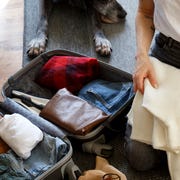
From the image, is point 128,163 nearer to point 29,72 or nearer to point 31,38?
point 29,72

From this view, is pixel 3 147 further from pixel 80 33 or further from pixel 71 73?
pixel 80 33

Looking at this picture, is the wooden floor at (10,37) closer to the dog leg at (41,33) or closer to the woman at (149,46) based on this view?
the dog leg at (41,33)

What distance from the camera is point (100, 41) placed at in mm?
2008

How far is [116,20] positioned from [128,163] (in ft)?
3.40

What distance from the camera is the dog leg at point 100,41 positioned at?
6.46ft

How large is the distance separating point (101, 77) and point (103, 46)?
0.33 metres

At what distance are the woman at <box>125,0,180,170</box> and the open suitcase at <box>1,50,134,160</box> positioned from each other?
0.11 metres

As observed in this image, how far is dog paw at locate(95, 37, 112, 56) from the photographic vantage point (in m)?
1.97

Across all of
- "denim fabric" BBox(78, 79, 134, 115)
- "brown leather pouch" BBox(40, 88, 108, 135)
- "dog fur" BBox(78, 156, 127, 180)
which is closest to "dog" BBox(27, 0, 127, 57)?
"denim fabric" BBox(78, 79, 134, 115)

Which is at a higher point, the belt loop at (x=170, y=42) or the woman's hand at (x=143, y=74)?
the belt loop at (x=170, y=42)

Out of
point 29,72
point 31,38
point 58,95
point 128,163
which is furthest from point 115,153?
point 31,38

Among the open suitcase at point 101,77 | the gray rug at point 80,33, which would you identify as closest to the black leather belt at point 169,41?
the open suitcase at point 101,77

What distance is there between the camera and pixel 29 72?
1.71 metres

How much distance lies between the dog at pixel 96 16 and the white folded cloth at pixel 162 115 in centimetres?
82
